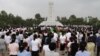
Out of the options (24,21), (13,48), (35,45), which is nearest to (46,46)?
(13,48)

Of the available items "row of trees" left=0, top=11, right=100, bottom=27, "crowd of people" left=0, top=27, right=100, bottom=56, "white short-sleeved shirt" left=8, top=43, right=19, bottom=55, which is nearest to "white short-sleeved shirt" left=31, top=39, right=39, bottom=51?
"crowd of people" left=0, top=27, right=100, bottom=56

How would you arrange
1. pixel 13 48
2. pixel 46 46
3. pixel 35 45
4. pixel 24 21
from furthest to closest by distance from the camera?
pixel 24 21
pixel 35 45
pixel 13 48
pixel 46 46

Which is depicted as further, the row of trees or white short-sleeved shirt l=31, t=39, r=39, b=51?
the row of trees

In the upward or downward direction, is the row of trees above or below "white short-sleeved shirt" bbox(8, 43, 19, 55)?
below

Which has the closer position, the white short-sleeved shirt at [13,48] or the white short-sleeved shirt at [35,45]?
the white short-sleeved shirt at [13,48]

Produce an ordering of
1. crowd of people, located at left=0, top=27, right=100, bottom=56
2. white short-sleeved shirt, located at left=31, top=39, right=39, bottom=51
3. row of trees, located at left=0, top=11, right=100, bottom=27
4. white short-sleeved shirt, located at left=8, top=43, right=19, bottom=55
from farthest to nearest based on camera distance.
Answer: row of trees, located at left=0, top=11, right=100, bottom=27 < white short-sleeved shirt, located at left=31, top=39, right=39, bottom=51 < white short-sleeved shirt, located at left=8, top=43, right=19, bottom=55 < crowd of people, located at left=0, top=27, right=100, bottom=56

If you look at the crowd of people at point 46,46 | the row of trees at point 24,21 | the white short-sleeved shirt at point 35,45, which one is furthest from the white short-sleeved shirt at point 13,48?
the row of trees at point 24,21

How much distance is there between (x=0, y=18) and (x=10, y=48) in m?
102

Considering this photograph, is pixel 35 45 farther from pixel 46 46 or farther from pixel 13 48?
pixel 46 46

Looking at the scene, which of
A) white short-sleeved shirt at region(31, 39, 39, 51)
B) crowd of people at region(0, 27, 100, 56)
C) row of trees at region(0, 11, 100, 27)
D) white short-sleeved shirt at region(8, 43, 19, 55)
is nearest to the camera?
crowd of people at region(0, 27, 100, 56)

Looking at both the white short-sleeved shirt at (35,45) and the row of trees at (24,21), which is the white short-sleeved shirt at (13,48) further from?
the row of trees at (24,21)

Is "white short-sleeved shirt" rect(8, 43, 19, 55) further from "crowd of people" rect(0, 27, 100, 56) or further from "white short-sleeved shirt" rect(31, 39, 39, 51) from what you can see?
"white short-sleeved shirt" rect(31, 39, 39, 51)

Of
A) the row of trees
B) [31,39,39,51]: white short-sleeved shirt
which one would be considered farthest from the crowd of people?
the row of trees

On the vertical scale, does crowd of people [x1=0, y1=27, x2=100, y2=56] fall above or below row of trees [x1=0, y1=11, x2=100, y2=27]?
above
